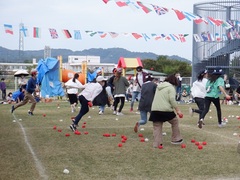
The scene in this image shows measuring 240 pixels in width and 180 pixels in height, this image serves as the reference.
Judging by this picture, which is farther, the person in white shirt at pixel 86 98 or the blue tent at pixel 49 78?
the blue tent at pixel 49 78

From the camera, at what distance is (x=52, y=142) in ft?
33.8

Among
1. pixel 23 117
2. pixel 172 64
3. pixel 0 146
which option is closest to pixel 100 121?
pixel 23 117

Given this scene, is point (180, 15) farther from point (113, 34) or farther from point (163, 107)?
point (163, 107)

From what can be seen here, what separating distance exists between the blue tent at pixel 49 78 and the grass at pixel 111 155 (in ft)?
52.4

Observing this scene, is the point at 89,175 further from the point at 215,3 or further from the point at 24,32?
the point at 215,3

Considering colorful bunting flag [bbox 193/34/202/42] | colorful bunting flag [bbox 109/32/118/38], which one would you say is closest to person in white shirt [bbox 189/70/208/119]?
colorful bunting flag [bbox 109/32/118/38]

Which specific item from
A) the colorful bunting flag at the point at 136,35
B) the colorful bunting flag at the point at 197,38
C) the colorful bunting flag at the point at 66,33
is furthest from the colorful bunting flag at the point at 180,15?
the colorful bunting flag at the point at 197,38

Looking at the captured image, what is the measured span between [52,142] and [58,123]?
421 cm

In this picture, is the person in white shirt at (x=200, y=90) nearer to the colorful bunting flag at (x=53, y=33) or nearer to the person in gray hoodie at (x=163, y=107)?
the person in gray hoodie at (x=163, y=107)

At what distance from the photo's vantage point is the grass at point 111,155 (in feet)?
23.5

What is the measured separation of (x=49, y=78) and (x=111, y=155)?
70.3 ft

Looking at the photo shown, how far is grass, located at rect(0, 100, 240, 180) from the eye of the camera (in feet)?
23.5

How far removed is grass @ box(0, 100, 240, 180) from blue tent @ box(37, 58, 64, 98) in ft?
52.4

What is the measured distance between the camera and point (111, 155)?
343 inches
